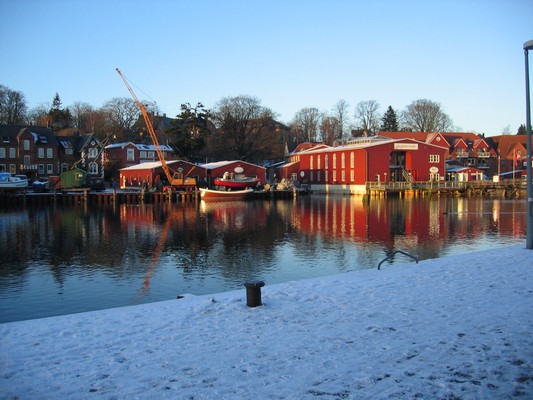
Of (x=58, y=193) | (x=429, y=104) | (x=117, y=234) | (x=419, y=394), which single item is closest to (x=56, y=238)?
(x=117, y=234)

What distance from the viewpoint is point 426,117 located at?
105 metres

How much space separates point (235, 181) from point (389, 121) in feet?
203

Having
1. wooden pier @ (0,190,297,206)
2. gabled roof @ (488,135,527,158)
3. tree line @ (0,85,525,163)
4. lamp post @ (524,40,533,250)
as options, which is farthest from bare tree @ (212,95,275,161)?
lamp post @ (524,40,533,250)

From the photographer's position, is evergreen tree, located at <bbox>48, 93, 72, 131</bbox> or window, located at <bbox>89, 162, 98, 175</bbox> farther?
evergreen tree, located at <bbox>48, 93, 72, 131</bbox>

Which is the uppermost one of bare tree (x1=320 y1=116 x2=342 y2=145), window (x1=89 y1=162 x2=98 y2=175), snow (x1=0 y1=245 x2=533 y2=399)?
bare tree (x1=320 y1=116 x2=342 y2=145)

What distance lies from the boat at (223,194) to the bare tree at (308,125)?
58.2 m

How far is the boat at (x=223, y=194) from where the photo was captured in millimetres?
55469

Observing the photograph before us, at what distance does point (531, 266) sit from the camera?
36.2 feet

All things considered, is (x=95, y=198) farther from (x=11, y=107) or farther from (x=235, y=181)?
(x=11, y=107)

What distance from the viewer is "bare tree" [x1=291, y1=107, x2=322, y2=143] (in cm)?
11181

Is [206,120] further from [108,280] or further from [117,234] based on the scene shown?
[108,280]

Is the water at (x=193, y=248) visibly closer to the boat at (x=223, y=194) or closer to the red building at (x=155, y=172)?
the boat at (x=223, y=194)

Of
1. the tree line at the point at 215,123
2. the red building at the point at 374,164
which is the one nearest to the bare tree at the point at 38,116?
the tree line at the point at 215,123

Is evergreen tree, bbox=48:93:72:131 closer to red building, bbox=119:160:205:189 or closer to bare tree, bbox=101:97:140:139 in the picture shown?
Result: bare tree, bbox=101:97:140:139
